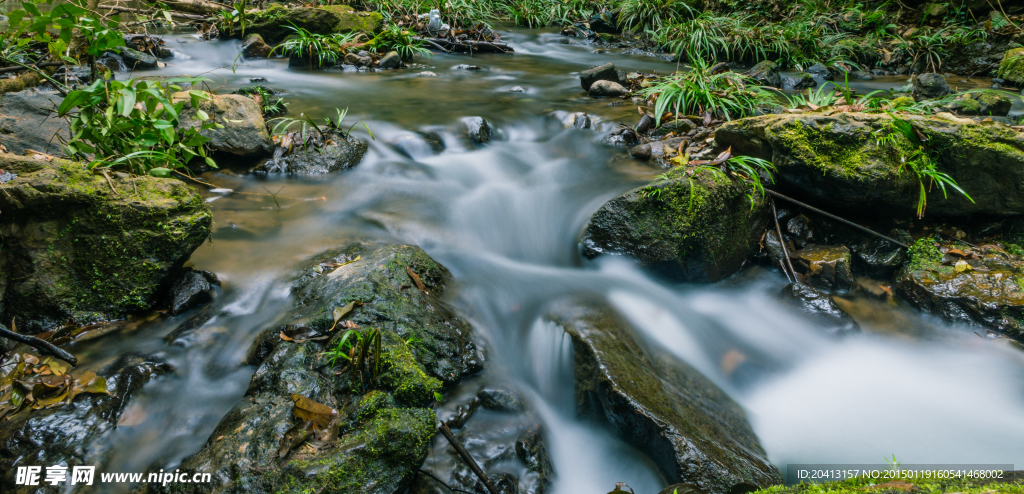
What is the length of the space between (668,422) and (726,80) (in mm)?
5531

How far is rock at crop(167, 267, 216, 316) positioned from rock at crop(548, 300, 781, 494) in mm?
2251

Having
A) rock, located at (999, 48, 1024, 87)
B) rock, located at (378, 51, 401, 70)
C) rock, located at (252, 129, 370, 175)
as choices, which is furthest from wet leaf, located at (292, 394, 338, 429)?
rock, located at (999, 48, 1024, 87)

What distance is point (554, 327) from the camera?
303cm

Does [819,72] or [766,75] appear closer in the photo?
[766,75]

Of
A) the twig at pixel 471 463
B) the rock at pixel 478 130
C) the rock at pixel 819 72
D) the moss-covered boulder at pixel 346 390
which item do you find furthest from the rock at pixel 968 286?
the rock at pixel 819 72

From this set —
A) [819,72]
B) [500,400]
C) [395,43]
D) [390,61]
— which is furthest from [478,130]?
[819,72]

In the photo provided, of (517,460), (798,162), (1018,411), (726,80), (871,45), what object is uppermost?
(871,45)

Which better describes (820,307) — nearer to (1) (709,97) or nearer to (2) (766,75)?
(1) (709,97)

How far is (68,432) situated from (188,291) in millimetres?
984

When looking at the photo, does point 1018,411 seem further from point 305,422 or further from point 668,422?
point 305,422

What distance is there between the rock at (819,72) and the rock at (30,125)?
10.3 meters

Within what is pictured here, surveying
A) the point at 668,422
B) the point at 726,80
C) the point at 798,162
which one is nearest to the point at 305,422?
the point at 668,422

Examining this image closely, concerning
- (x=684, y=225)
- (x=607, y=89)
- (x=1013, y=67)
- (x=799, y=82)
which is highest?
(x=1013, y=67)

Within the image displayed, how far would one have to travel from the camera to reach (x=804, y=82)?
302 inches
